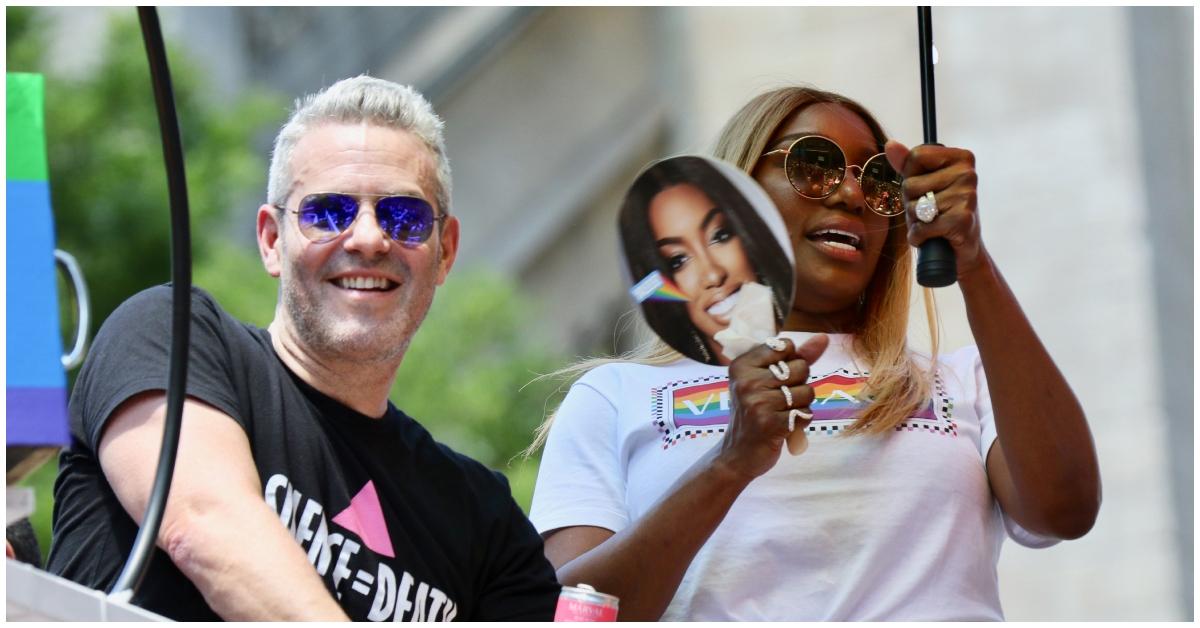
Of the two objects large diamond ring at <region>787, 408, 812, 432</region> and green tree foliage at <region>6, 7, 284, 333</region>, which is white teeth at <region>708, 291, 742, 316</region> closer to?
large diamond ring at <region>787, 408, 812, 432</region>

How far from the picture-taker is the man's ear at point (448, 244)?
3.31m

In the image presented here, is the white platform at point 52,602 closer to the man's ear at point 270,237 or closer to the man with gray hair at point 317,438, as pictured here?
the man with gray hair at point 317,438

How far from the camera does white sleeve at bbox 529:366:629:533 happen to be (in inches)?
132

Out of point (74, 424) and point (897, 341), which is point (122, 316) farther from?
point (897, 341)

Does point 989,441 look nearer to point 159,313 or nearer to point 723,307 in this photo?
point 723,307

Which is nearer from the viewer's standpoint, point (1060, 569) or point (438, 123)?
point (438, 123)

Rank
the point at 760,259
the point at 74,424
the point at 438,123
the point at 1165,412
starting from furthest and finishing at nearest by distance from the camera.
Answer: the point at 1165,412 < the point at 438,123 < the point at 760,259 < the point at 74,424

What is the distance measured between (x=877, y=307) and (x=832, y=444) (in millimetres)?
353

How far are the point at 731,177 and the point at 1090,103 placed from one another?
6315mm

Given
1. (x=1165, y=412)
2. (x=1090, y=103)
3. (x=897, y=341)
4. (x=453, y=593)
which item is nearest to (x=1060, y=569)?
(x=1165, y=412)

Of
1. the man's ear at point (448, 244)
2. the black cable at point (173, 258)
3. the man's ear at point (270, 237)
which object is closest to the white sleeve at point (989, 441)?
the man's ear at point (448, 244)

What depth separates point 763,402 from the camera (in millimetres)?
3066

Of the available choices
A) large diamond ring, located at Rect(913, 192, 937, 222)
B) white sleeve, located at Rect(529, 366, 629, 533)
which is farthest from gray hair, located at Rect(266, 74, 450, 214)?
large diamond ring, located at Rect(913, 192, 937, 222)

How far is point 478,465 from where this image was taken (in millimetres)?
3279
